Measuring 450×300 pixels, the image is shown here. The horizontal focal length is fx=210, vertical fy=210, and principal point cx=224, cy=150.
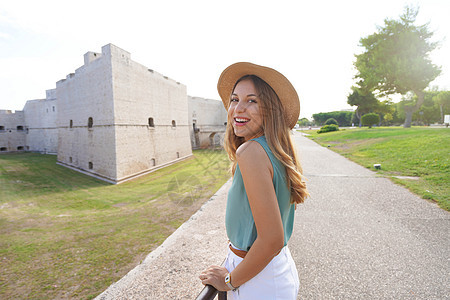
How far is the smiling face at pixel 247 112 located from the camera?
119 cm

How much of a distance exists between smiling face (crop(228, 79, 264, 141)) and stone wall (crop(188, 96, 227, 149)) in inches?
1206

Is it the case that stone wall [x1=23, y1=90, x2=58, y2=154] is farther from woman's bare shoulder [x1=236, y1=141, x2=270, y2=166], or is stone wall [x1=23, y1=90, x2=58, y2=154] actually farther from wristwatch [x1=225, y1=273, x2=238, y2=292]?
woman's bare shoulder [x1=236, y1=141, x2=270, y2=166]

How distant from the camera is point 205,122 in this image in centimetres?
3494

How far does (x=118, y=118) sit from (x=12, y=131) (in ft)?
91.5

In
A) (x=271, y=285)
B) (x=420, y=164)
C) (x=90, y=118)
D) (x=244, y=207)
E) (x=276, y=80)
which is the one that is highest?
(x=90, y=118)

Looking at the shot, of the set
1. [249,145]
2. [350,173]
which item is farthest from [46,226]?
[350,173]

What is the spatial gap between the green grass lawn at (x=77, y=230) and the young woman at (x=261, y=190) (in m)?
4.23

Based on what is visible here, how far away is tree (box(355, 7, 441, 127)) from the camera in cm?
2289

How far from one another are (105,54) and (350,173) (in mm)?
15777

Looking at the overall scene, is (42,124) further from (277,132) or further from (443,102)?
(443,102)

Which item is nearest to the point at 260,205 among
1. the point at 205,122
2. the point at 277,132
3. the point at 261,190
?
the point at 261,190

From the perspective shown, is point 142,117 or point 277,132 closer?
point 277,132

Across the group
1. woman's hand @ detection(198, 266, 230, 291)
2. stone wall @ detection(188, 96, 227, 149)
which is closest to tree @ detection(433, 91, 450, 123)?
stone wall @ detection(188, 96, 227, 149)

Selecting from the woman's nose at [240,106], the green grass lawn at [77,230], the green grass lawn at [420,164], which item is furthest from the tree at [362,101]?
the woman's nose at [240,106]
